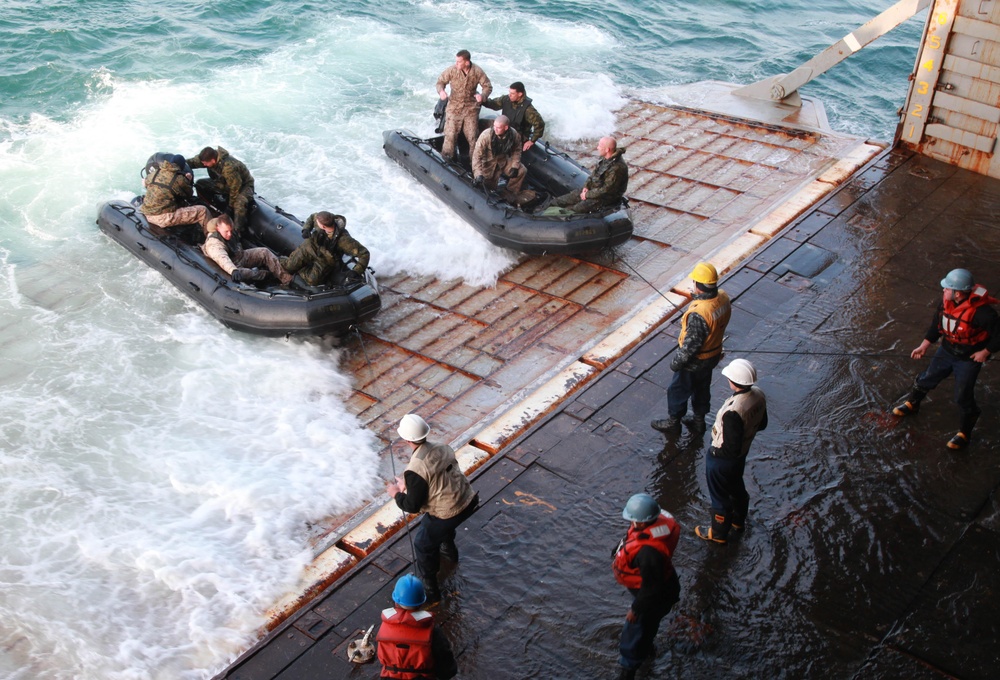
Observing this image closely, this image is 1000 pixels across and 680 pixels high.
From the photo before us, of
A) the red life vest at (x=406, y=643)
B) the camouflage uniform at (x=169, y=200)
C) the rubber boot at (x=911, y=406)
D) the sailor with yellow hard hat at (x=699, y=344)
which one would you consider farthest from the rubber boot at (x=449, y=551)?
the camouflage uniform at (x=169, y=200)

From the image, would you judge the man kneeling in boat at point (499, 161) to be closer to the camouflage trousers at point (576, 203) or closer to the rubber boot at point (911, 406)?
the camouflage trousers at point (576, 203)

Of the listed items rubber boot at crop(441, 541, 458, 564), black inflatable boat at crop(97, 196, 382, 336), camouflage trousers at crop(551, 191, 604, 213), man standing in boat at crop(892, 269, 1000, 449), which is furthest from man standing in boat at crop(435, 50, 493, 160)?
rubber boot at crop(441, 541, 458, 564)

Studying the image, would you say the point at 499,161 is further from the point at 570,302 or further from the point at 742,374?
the point at 742,374

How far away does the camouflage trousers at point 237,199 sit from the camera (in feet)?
33.7

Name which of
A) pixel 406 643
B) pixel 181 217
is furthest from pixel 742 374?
pixel 181 217

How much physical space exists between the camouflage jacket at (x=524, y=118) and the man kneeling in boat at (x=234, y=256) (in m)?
3.61

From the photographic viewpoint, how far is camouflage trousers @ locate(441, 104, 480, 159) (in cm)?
1153

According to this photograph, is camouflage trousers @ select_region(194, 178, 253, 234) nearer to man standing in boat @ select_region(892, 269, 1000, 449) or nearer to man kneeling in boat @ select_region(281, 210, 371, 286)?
man kneeling in boat @ select_region(281, 210, 371, 286)

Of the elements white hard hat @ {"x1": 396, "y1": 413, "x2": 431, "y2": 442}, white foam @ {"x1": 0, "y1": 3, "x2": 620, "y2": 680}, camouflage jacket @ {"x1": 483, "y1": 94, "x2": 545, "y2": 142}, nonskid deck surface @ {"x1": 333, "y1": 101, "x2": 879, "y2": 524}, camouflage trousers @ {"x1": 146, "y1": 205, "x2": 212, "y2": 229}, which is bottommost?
white foam @ {"x1": 0, "y1": 3, "x2": 620, "y2": 680}

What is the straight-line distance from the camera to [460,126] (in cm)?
1163

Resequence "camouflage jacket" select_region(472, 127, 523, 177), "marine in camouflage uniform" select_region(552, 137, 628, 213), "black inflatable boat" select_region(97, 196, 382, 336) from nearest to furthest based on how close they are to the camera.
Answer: "black inflatable boat" select_region(97, 196, 382, 336) < "marine in camouflage uniform" select_region(552, 137, 628, 213) < "camouflage jacket" select_region(472, 127, 523, 177)

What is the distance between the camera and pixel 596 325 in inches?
357

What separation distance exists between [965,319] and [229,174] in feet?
26.0

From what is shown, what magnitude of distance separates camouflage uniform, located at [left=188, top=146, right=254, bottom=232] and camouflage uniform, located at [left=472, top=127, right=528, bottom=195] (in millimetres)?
2808
